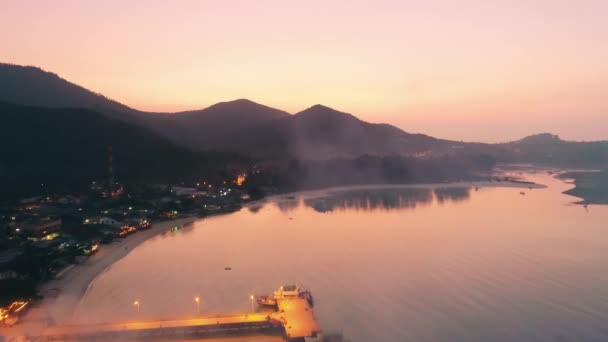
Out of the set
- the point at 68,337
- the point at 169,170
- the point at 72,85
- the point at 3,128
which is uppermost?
the point at 72,85

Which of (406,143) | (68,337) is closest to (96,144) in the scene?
(68,337)

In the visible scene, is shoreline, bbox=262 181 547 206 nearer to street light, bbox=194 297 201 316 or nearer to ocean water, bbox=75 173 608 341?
ocean water, bbox=75 173 608 341

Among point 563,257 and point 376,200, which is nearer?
point 563,257

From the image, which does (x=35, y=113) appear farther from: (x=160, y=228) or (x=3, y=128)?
(x=160, y=228)

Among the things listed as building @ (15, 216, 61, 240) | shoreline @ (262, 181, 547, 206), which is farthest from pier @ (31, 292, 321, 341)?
shoreline @ (262, 181, 547, 206)

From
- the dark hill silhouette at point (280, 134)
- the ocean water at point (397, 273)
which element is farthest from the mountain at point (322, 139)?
the ocean water at point (397, 273)

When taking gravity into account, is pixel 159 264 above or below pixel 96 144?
below

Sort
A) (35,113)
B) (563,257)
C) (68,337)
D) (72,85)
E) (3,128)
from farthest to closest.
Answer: (72,85) < (35,113) < (3,128) < (563,257) < (68,337)
